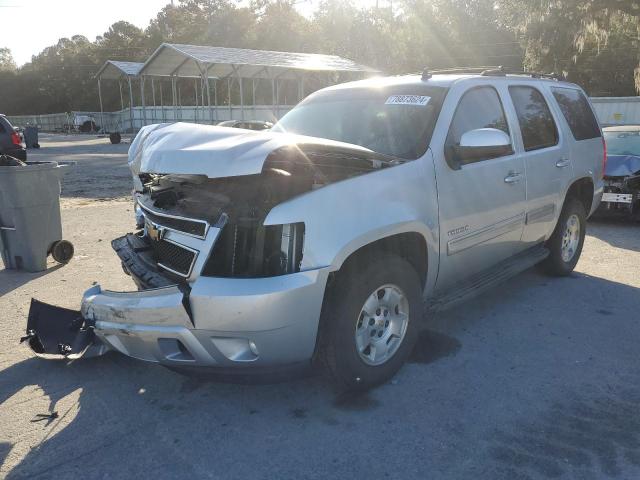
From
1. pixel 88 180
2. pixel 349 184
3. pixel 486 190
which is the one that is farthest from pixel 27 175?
pixel 88 180

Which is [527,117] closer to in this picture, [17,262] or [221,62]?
[17,262]

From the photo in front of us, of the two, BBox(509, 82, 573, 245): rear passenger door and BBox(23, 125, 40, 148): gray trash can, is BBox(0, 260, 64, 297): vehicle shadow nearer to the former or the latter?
BBox(509, 82, 573, 245): rear passenger door

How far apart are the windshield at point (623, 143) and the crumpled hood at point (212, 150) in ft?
25.1

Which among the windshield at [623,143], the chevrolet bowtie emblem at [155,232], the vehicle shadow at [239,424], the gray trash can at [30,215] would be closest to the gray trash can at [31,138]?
the gray trash can at [30,215]

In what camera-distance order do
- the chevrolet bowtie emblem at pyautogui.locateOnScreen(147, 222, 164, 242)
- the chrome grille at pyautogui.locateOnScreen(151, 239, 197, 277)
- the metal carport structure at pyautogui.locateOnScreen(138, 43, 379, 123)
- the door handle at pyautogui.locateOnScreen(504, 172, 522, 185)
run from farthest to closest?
1. the metal carport structure at pyautogui.locateOnScreen(138, 43, 379, 123)
2. the door handle at pyautogui.locateOnScreen(504, 172, 522, 185)
3. the chevrolet bowtie emblem at pyautogui.locateOnScreen(147, 222, 164, 242)
4. the chrome grille at pyautogui.locateOnScreen(151, 239, 197, 277)

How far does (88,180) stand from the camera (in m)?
15.1

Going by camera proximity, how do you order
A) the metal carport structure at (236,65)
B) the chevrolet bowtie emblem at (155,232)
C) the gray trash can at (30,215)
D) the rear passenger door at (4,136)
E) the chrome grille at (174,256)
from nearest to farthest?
the chrome grille at (174,256) → the chevrolet bowtie emblem at (155,232) → the gray trash can at (30,215) → the rear passenger door at (4,136) → the metal carport structure at (236,65)

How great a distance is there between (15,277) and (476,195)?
4.86 m

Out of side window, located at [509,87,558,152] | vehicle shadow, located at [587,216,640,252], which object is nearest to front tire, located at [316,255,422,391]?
side window, located at [509,87,558,152]

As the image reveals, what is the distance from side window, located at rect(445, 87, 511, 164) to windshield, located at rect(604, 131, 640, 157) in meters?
5.72

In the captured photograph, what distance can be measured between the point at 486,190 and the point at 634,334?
1711 millimetres

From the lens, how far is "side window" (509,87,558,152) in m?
4.73

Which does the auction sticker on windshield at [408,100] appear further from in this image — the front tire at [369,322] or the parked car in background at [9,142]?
the parked car in background at [9,142]

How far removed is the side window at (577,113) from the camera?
5.48 meters
